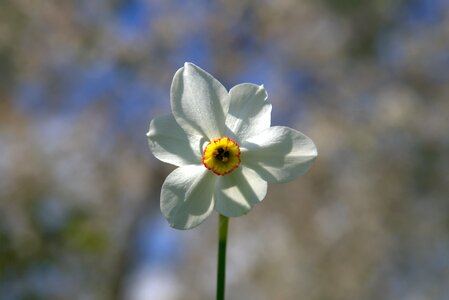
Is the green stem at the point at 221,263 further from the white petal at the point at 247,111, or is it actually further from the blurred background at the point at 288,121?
the blurred background at the point at 288,121

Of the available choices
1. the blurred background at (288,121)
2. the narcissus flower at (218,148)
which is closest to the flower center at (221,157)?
the narcissus flower at (218,148)

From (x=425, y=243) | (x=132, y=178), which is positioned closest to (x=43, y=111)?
(x=132, y=178)

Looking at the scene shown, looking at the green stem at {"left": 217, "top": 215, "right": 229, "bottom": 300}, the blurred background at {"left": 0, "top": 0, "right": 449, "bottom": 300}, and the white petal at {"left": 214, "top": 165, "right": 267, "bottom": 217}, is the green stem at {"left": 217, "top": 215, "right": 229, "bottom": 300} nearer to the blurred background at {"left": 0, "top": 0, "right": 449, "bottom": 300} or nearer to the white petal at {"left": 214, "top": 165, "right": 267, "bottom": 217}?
the white petal at {"left": 214, "top": 165, "right": 267, "bottom": 217}

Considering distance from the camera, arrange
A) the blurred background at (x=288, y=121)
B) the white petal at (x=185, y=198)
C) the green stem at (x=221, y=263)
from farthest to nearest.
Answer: the blurred background at (x=288, y=121) → the white petal at (x=185, y=198) → the green stem at (x=221, y=263)

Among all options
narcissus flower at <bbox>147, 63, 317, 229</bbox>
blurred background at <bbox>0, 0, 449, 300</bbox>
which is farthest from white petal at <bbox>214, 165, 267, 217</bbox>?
blurred background at <bbox>0, 0, 449, 300</bbox>

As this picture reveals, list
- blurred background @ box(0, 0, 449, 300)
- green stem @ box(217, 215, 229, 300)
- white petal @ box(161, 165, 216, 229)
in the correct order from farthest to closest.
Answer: blurred background @ box(0, 0, 449, 300)
white petal @ box(161, 165, 216, 229)
green stem @ box(217, 215, 229, 300)

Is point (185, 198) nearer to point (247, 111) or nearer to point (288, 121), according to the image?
point (247, 111)
